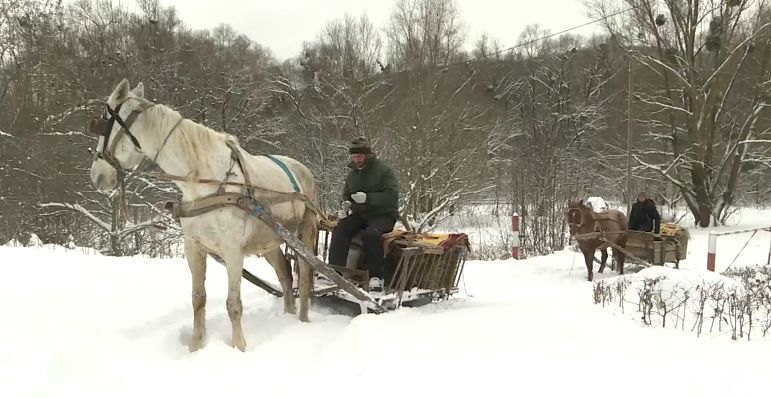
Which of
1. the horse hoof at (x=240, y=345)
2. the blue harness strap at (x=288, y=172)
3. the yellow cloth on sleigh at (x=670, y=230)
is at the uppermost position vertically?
the blue harness strap at (x=288, y=172)

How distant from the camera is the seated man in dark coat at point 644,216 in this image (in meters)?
10.3

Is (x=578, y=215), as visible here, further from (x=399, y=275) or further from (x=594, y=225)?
(x=399, y=275)

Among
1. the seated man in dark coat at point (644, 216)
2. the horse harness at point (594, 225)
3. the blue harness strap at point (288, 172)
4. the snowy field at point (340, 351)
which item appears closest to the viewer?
the snowy field at point (340, 351)

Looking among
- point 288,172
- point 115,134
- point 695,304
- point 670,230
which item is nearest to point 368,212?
point 288,172

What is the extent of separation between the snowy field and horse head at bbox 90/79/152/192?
3.63 ft

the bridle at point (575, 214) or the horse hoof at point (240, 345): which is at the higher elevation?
the bridle at point (575, 214)

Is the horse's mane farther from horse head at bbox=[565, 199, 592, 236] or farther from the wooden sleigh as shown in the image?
horse head at bbox=[565, 199, 592, 236]

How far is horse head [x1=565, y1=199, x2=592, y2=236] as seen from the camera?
9.61m

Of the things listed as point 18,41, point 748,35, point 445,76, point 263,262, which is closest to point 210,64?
point 18,41

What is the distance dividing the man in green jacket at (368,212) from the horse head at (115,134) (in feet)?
6.66

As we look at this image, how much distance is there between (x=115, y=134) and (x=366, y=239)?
7.47 feet

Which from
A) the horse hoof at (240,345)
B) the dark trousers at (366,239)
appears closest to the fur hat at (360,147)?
the dark trousers at (366,239)

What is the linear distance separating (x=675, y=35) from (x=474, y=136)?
830cm

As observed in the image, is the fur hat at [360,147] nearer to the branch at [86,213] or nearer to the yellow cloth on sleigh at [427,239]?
the yellow cloth on sleigh at [427,239]
